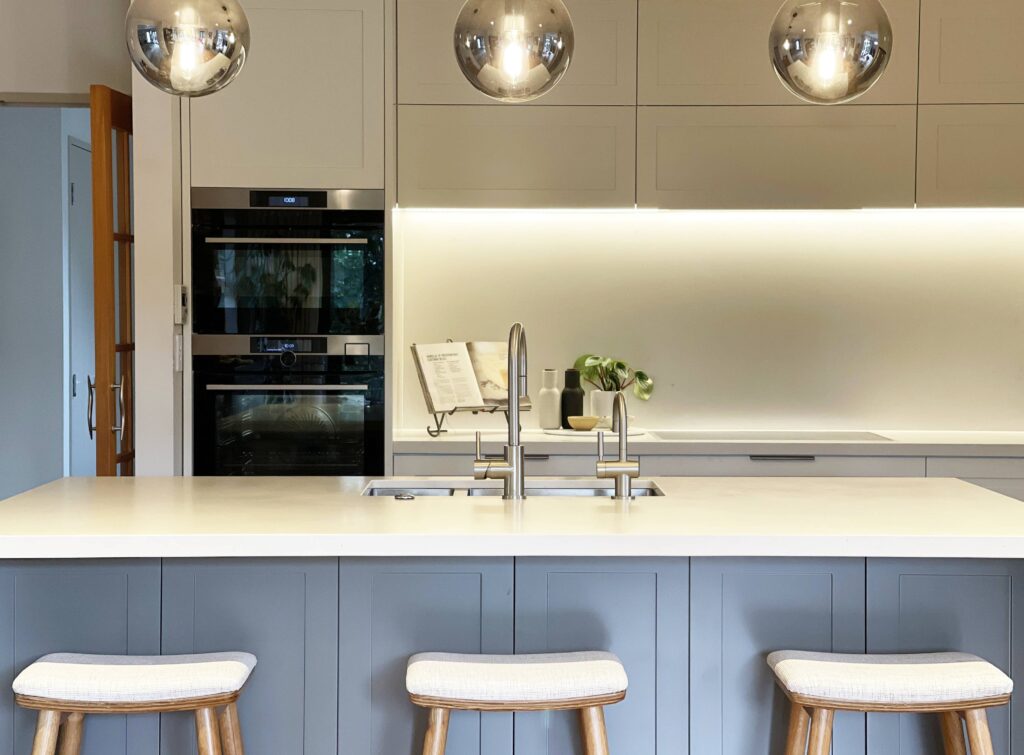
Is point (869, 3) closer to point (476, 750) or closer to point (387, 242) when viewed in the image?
point (476, 750)

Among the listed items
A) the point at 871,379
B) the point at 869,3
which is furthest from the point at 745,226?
the point at 869,3

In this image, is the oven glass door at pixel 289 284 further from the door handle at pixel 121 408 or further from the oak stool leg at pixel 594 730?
the oak stool leg at pixel 594 730

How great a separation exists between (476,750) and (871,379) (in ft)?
8.51

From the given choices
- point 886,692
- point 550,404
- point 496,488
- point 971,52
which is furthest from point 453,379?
point 971,52

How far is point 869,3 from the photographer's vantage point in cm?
208

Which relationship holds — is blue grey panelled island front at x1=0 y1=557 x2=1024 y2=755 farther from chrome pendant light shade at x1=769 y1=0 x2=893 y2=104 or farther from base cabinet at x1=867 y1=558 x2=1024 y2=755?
chrome pendant light shade at x1=769 y1=0 x2=893 y2=104

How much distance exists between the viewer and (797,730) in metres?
1.98

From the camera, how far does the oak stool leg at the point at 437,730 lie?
6.29 ft

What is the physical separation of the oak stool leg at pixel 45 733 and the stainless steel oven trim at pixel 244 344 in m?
1.92

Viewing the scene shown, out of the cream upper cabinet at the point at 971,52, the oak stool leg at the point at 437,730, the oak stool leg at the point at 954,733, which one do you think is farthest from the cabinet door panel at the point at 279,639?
the cream upper cabinet at the point at 971,52

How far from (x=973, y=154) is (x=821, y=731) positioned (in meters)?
2.53

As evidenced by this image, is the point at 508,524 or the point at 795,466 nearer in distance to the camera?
the point at 508,524

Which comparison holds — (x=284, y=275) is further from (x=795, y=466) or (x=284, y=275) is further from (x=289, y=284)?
(x=795, y=466)

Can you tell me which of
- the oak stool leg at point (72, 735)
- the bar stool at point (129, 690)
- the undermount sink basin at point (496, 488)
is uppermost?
the undermount sink basin at point (496, 488)
